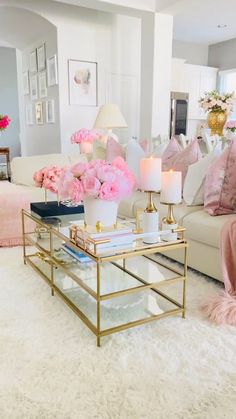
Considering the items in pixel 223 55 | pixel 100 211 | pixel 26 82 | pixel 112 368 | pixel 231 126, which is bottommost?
pixel 112 368

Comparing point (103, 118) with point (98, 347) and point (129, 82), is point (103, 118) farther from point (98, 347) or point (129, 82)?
point (98, 347)

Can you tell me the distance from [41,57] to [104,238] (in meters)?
4.61

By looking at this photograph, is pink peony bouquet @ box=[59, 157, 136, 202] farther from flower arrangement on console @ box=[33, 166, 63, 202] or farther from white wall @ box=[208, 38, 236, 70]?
white wall @ box=[208, 38, 236, 70]

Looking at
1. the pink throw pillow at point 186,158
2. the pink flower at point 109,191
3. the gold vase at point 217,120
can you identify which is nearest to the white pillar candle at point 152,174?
the pink flower at point 109,191

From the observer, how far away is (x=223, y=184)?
2.25m

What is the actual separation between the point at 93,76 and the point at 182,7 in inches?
60.2

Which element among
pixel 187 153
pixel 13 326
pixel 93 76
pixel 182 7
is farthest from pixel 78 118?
pixel 13 326

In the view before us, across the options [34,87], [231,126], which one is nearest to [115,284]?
[231,126]

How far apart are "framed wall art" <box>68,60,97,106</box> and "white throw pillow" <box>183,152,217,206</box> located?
3.00 metres

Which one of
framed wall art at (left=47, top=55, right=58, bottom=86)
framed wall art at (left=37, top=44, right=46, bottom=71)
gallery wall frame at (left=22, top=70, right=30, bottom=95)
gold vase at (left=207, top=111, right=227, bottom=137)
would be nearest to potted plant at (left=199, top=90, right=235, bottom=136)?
gold vase at (left=207, top=111, right=227, bottom=137)

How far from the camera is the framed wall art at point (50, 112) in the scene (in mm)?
5115

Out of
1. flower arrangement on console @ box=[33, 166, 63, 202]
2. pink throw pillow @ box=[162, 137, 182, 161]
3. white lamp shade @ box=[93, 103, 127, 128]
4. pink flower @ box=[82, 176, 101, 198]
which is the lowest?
flower arrangement on console @ box=[33, 166, 63, 202]

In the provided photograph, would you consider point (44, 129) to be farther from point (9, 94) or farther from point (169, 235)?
point (169, 235)

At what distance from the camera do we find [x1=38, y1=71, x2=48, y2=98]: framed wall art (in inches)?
207
